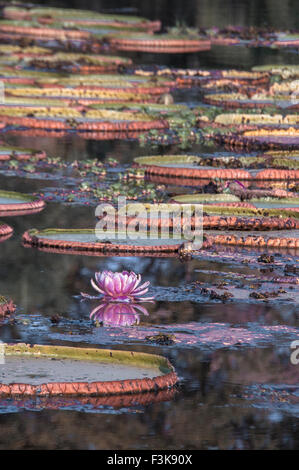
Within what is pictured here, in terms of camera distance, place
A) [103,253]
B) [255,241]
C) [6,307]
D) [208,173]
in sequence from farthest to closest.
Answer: [208,173] < [255,241] < [103,253] < [6,307]

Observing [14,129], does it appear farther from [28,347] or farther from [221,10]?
[221,10]

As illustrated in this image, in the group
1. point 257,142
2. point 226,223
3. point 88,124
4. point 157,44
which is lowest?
point 226,223

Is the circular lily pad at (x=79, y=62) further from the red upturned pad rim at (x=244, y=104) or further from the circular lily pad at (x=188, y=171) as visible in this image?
the circular lily pad at (x=188, y=171)

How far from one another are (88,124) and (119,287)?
1094 cm

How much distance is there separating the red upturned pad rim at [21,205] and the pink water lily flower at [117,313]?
4.10m

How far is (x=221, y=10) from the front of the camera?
45.0 metres

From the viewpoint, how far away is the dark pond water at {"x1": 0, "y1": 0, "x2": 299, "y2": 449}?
811cm

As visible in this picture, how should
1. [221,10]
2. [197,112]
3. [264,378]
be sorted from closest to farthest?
1. [264,378]
2. [197,112]
3. [221,10]

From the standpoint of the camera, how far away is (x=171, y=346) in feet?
32.4

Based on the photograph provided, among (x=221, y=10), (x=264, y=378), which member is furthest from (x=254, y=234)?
(x=221, y=10)

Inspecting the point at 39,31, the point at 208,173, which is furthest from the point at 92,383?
the point at 39,31

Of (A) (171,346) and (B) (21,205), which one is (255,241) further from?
(A) (171,346)

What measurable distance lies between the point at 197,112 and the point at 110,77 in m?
4.18
